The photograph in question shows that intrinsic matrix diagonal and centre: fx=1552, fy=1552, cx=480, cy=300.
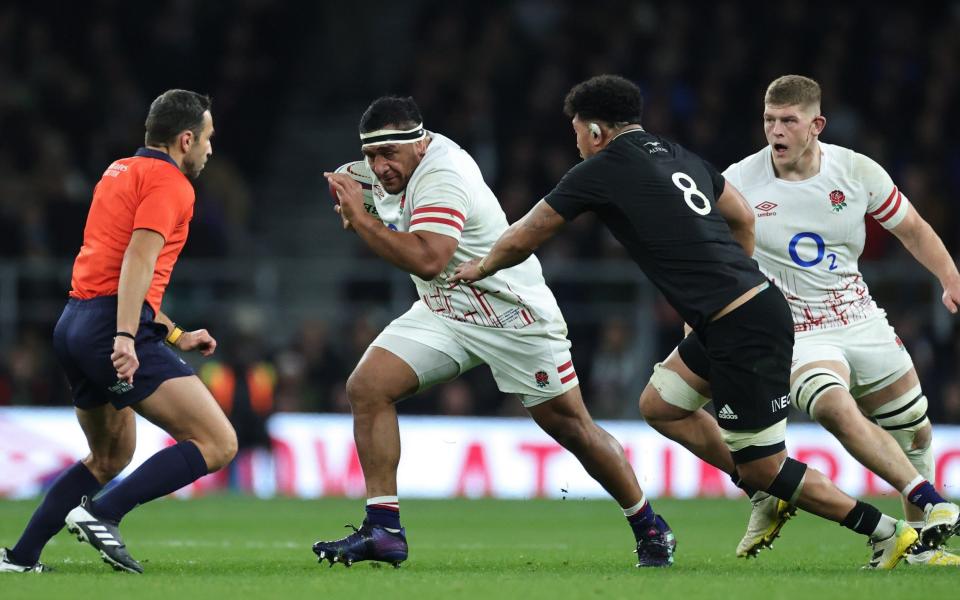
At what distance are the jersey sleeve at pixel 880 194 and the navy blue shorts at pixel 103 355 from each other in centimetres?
378

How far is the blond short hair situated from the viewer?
830 centimetres

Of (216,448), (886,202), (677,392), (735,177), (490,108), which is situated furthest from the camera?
(490,108)

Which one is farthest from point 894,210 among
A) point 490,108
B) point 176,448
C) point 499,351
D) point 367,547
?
point 490,108

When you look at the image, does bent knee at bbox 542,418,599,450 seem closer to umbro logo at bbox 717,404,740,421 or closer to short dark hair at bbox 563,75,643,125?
umbro logo at bbox 717,404,740,421

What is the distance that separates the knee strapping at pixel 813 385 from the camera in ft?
26.2

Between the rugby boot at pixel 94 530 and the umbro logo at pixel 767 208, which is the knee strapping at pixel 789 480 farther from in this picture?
the rugby boot at pixel 94 530

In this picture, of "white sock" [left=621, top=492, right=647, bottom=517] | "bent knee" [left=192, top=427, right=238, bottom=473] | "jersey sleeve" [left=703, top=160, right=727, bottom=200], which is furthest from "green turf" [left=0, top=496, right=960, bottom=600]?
"jersey sleeve" [left=703, top=160, right=727, bottom=200]

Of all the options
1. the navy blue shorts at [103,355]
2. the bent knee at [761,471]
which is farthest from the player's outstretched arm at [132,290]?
the bent knee at [761,471]

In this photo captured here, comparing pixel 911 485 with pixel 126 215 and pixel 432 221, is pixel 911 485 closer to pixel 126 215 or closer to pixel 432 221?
pixel 432 221

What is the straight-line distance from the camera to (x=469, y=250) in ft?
26.2

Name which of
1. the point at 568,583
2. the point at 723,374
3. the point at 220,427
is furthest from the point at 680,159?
the point at 220,427

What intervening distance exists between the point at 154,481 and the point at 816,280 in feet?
12.1

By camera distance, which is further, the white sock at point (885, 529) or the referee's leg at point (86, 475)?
the referee's leg at point (86, 475)

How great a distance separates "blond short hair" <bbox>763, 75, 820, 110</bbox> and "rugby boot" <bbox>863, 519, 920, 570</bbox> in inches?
91.4
